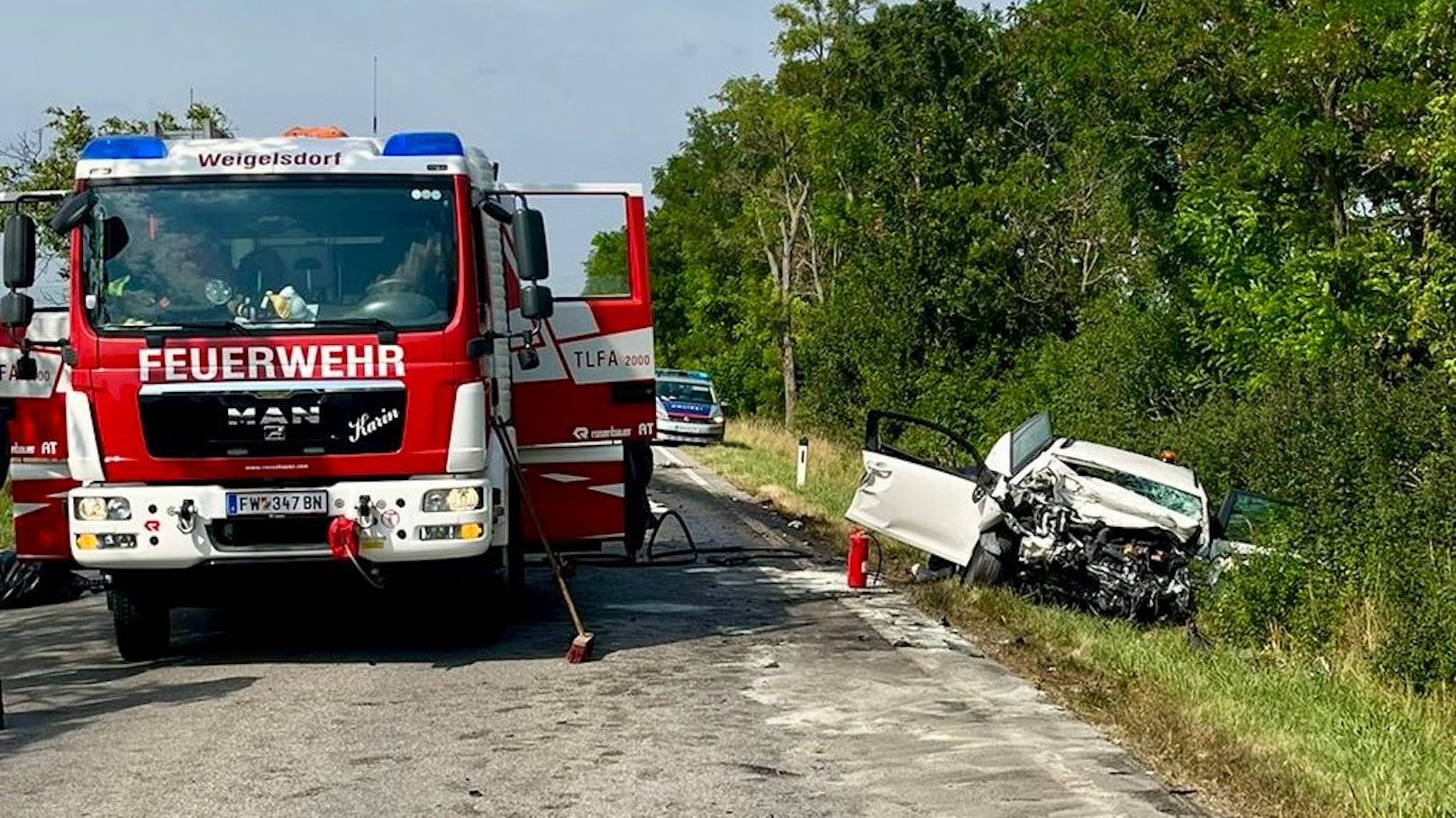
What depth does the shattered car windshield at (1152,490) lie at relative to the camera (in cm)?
1408

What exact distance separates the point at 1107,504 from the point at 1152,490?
0.56m

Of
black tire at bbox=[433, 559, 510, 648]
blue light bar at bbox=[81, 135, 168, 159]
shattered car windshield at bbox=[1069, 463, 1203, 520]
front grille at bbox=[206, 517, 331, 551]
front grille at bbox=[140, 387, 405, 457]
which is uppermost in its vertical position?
blue light bar at bbox=[81, 135, 168, 159]

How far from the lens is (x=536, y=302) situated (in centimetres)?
1080

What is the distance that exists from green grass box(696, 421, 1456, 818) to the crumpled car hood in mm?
873

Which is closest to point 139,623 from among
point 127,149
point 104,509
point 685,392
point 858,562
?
point 104,509

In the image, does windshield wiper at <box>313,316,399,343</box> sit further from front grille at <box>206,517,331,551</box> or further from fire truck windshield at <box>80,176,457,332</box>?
front grille at <box>206,517,331,551</box>

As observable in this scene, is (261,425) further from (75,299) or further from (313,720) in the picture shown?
(313,720)

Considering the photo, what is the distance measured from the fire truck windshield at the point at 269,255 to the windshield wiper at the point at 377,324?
0.06ft

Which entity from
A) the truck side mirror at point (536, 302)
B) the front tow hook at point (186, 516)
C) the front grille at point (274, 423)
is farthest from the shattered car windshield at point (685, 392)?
the front tow hook at point (186, 516)

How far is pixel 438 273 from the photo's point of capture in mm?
10492

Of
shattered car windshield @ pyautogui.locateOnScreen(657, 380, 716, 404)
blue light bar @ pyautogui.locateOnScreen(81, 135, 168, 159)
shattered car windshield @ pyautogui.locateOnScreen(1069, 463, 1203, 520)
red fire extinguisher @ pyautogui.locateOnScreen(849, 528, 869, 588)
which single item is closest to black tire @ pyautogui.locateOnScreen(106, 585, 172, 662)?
blue light bar @ pyautogui.locateOnScreen(81, 135, 168, 159)

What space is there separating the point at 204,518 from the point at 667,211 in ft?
221

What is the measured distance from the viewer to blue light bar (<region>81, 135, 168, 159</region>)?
34.8 ft

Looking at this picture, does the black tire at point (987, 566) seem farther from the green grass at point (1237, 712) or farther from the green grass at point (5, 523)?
the green grass at point (5, 523)
